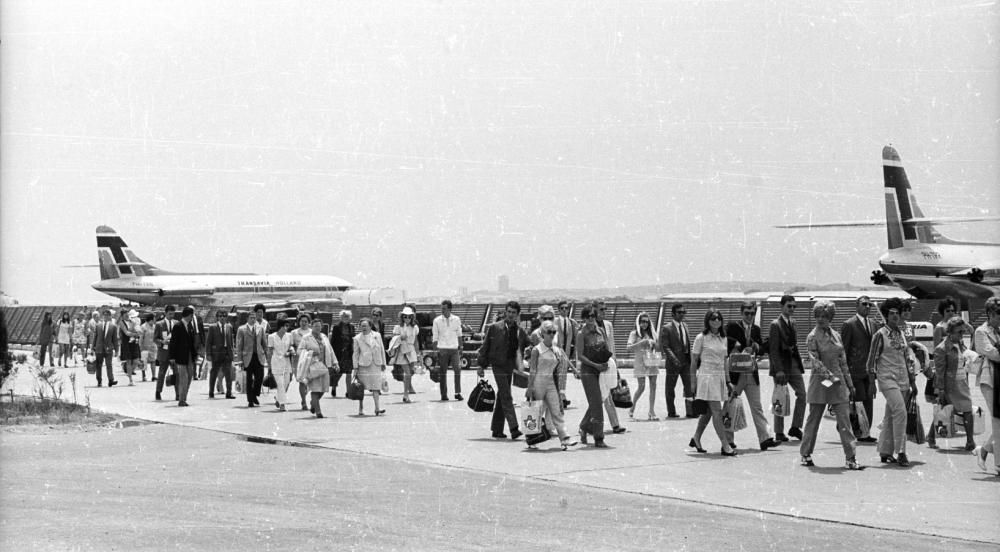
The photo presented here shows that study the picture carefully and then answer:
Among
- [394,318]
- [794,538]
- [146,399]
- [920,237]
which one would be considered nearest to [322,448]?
[794,538]

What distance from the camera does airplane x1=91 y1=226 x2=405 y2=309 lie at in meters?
65.1

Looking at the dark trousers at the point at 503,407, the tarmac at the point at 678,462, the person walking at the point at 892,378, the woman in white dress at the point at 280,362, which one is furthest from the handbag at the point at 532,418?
the woman in white dress at the point at 280,362

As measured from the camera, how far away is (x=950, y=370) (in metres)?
11.9

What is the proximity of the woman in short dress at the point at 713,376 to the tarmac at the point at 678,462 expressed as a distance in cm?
24

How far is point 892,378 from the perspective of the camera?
11516 millimetres

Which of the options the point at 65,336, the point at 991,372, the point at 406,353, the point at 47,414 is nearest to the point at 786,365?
the point at 991,372

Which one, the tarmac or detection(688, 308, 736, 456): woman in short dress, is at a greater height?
detection(688, 308, 736, 456): woman in short dress

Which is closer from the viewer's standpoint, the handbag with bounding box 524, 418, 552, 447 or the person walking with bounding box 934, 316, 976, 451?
the person walking with bounding box 934, 316, 976, 451

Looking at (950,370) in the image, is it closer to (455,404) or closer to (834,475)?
(834,475)

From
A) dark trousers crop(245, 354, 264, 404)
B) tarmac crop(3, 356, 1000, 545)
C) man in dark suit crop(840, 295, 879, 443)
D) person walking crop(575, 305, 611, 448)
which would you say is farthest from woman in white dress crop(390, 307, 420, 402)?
man in dark suit crop(840, 295, 879, 443)

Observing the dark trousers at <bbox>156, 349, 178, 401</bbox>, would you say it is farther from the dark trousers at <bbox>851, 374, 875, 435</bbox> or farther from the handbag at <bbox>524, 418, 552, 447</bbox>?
the dark trousers at <bbox>851, 374, 875, 435</bbox>

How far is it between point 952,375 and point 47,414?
11973 mm

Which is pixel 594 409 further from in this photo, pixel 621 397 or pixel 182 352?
pixel 182 352

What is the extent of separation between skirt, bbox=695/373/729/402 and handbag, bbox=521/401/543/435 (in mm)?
1805
